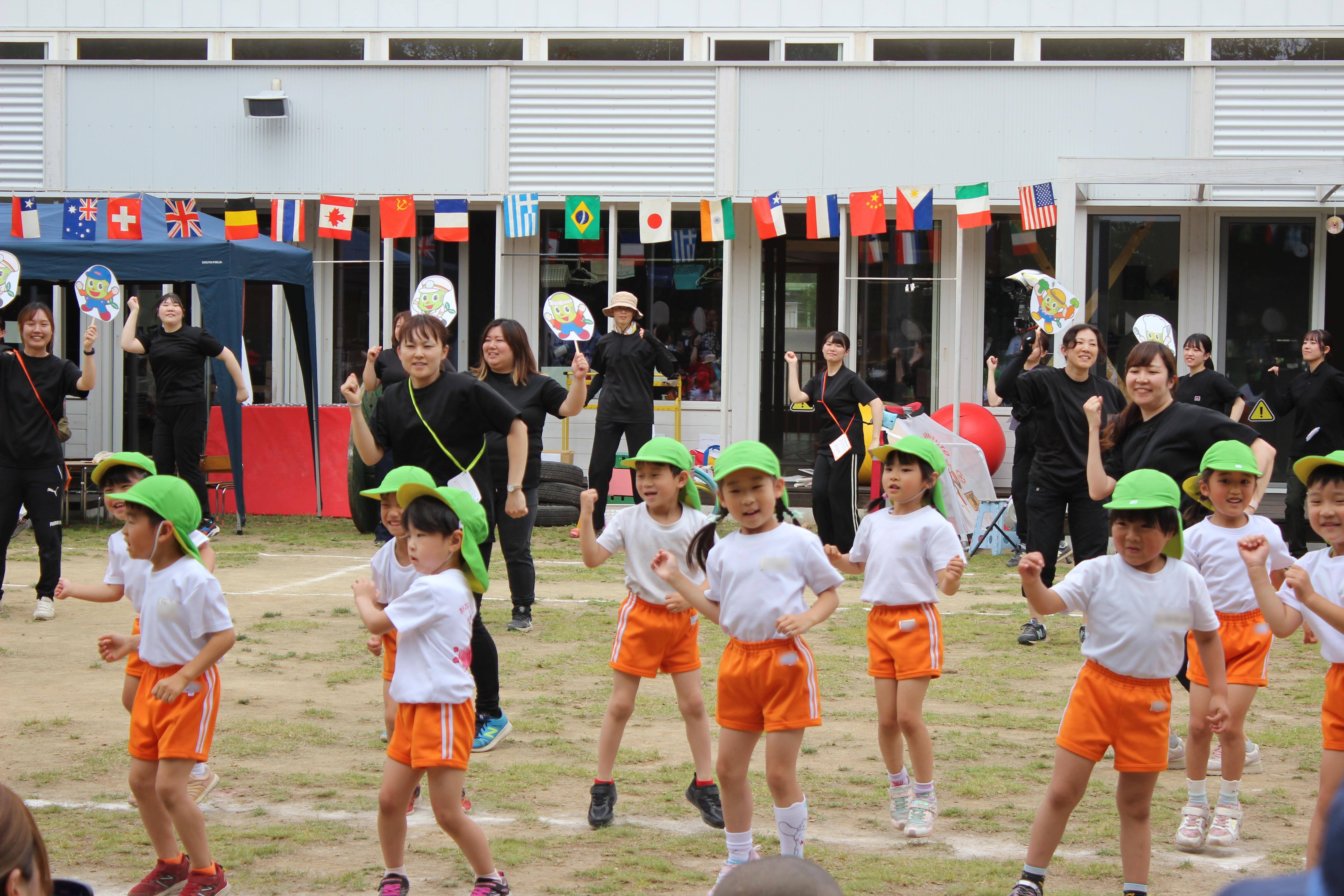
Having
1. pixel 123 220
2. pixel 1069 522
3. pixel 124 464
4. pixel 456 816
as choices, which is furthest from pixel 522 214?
pixel 456 816

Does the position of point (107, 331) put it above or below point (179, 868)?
above

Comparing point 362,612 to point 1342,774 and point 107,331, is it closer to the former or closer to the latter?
point 1342,774

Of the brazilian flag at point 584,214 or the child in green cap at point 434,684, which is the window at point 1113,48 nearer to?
the brazilian flag at point 584,214

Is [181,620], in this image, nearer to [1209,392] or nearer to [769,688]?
[769,688]

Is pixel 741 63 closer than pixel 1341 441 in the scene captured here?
No

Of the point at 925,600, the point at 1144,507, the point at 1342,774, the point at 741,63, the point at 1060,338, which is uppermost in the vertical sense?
the point at 741,63

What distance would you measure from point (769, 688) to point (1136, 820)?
3.80 ft

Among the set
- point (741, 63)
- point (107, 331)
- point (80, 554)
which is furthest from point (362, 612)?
point (107, 331)

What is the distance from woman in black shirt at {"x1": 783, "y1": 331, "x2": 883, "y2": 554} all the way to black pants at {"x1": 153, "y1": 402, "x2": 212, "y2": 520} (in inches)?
216

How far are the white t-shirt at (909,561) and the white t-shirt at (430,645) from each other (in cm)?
162

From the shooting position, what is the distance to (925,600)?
194 inches

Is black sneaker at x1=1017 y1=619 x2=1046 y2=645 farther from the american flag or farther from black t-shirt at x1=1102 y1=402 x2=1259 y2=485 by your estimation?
the american flag

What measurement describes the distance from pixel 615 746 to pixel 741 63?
39.6 feet

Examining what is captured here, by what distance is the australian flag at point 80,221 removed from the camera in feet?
42.0
